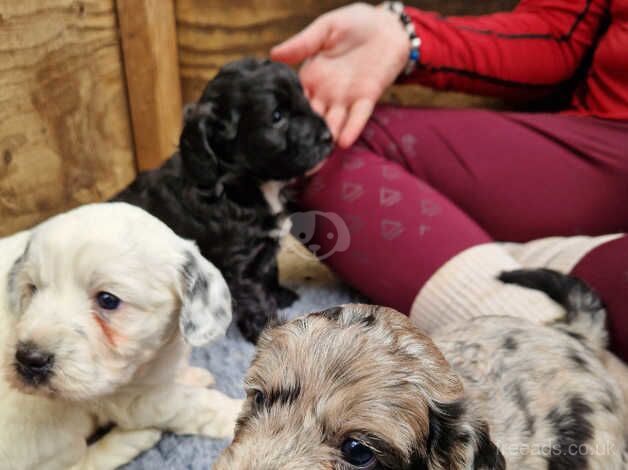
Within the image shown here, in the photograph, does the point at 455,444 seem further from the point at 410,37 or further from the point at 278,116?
the point at 410,37

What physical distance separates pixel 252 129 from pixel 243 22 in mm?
918

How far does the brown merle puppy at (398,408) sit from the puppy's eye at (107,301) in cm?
42

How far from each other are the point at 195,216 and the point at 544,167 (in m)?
1.22

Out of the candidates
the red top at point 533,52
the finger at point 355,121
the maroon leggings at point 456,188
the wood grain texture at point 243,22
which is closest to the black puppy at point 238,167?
the finger at point 355,121

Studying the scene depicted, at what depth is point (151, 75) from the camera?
2.61m

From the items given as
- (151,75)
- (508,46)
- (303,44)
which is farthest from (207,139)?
(508,46)

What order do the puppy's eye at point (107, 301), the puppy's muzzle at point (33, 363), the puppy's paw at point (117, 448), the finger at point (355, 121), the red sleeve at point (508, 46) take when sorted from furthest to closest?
the red sleeve at point (508, 46), the finger at point (355, 121), the puppy's paw at point (117, 448), the puppy's eye at point (107, 301), the puppy's muzzle at point (33, 363)

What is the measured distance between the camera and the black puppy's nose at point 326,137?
Answer: 211 centimetres

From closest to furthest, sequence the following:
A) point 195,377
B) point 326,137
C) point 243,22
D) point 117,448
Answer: point 117,448 → point 195,377 → point 326,137 → point 243,22

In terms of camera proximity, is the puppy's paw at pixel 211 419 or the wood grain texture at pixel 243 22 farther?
the wood grain texture at pixel 243 22

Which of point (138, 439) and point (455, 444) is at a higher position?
point (455, 444)

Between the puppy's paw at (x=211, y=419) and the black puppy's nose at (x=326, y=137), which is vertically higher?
the black puppy's nose at (x=326, y=137)

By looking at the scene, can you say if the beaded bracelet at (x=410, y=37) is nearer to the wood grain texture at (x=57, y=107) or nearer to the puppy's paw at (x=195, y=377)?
the wood grain texture at (x=57, y=107)

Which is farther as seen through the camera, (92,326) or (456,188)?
(456,188)
